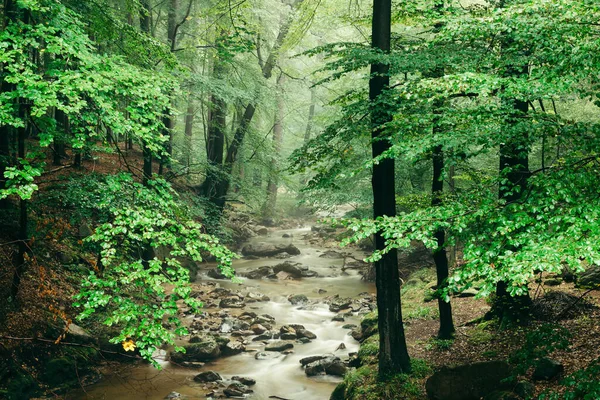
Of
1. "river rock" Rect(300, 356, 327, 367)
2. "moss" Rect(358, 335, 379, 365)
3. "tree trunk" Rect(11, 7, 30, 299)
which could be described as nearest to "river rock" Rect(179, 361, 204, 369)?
"river rock" Rect(300, 356, 327, 367)

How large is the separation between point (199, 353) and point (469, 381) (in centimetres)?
747

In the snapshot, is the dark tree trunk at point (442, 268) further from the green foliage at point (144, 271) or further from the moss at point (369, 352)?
the green foliage at point (144, 271)

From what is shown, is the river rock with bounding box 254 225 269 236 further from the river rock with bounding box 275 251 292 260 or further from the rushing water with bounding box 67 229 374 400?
the rushing water with bounding box 67 229 374 400

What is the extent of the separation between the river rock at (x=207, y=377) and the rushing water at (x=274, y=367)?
0.59 feet

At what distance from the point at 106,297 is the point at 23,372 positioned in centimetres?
451

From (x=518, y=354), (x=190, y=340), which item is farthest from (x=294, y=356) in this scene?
(x=518, y=354)

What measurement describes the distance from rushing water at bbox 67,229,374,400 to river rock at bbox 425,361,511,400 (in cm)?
336

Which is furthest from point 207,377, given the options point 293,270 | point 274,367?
point 293,270

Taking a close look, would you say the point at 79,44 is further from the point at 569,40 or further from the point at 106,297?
the point at 569,40

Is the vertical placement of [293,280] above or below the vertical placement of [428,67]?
below

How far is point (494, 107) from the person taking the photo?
5.90 metres

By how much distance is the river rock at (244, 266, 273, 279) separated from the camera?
2150 cm

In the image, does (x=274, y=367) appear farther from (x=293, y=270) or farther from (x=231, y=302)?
(x=293, y=270)

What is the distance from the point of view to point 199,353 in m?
12.1
